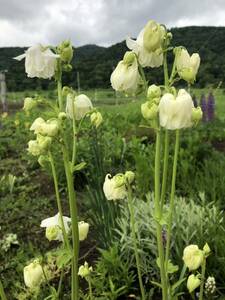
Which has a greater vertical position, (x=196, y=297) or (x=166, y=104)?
(x=166, y=104)

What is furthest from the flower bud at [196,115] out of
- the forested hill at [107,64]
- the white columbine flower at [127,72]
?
the forested hill at [107,64]

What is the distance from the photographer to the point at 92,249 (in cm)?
310

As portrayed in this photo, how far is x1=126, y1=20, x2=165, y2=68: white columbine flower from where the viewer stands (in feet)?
4.24

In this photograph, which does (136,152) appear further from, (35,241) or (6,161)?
(6,161)

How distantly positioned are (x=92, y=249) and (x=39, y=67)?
6.14 feet

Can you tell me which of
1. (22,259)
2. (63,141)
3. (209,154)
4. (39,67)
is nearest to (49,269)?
(22,259)

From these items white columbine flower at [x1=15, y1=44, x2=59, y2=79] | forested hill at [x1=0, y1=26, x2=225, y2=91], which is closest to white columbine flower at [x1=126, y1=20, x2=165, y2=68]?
white columbine flower at [x1=15, y1=44, x2=59, y2=79]

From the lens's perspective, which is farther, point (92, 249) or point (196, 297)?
point (92, 249)

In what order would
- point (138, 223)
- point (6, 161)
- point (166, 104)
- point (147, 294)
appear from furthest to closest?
point (6, 161)
point (138, 223)
point (147, 294)
point (166, 104)

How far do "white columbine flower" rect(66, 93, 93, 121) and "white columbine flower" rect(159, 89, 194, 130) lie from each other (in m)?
0.37

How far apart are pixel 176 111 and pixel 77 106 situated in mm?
424

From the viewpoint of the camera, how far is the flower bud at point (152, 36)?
129cm

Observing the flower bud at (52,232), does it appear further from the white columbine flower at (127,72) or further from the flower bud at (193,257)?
the white columbine flower at (127,72)

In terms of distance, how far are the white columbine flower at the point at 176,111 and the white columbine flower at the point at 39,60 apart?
38 cm
